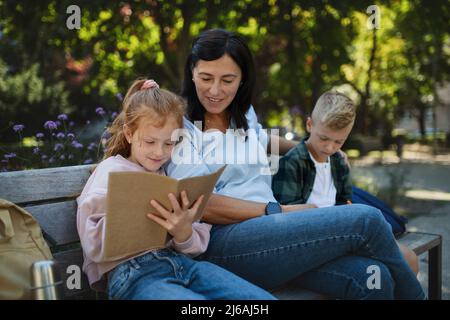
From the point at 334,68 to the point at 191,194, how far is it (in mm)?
6662

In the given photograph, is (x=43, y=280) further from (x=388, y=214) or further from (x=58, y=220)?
(x=388, y=214)

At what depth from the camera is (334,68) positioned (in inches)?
323

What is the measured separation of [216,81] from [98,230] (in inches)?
41.3

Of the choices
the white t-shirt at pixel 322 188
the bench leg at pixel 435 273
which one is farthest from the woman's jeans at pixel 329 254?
the bench leg at pixel 435 273

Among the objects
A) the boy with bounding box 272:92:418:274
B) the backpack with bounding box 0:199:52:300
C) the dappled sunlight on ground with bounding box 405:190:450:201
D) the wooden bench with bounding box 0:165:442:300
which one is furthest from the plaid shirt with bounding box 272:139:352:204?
the dappled sunlight on ground with bounding box 405:190:450:201

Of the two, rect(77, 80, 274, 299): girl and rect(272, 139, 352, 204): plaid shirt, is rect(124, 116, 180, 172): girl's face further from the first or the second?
rect(272, 139, 352, 204): plaid shirt

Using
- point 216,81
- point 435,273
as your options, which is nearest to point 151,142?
point 216,81

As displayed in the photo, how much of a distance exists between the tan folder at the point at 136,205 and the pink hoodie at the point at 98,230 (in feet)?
0.18

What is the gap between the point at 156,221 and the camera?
77.5 inches

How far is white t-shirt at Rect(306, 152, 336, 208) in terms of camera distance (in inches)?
118

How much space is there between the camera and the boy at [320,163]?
2.90 meters

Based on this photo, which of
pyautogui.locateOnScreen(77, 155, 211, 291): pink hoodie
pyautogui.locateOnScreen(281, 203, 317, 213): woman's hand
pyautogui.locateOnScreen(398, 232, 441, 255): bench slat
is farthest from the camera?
pyautogui.locateOnScreen(398, 232, 441, 255): bench slat
